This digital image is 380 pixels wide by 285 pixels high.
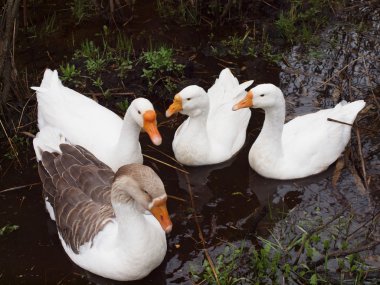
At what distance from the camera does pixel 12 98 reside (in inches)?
249

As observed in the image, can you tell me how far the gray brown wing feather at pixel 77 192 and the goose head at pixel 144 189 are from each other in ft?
1.67

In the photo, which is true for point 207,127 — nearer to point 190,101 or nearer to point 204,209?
point 190,101

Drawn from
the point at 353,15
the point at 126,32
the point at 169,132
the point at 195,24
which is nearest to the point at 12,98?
the point at 169,132

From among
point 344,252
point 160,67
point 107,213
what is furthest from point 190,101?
point 344,252

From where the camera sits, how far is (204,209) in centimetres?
540

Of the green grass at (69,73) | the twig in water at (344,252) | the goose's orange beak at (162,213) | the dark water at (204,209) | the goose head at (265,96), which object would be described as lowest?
the dark water at (204,209)

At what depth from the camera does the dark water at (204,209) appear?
4.78 metres

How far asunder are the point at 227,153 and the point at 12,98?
Answer: 2.47 metres

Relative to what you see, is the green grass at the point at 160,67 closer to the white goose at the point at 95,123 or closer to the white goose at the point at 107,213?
the white goose at the point at 95,123

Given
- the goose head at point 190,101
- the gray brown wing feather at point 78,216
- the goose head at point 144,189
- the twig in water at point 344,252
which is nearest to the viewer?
the goose head at point 144,189

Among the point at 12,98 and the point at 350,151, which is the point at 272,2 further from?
the point at 12,98

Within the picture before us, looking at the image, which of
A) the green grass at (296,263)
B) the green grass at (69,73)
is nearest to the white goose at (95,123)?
the green grass at (69,73)

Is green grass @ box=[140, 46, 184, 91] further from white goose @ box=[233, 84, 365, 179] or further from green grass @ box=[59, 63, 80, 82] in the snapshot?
white goose @ box=[233, 84, 365, 179]

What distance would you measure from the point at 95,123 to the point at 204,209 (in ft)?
4.55
